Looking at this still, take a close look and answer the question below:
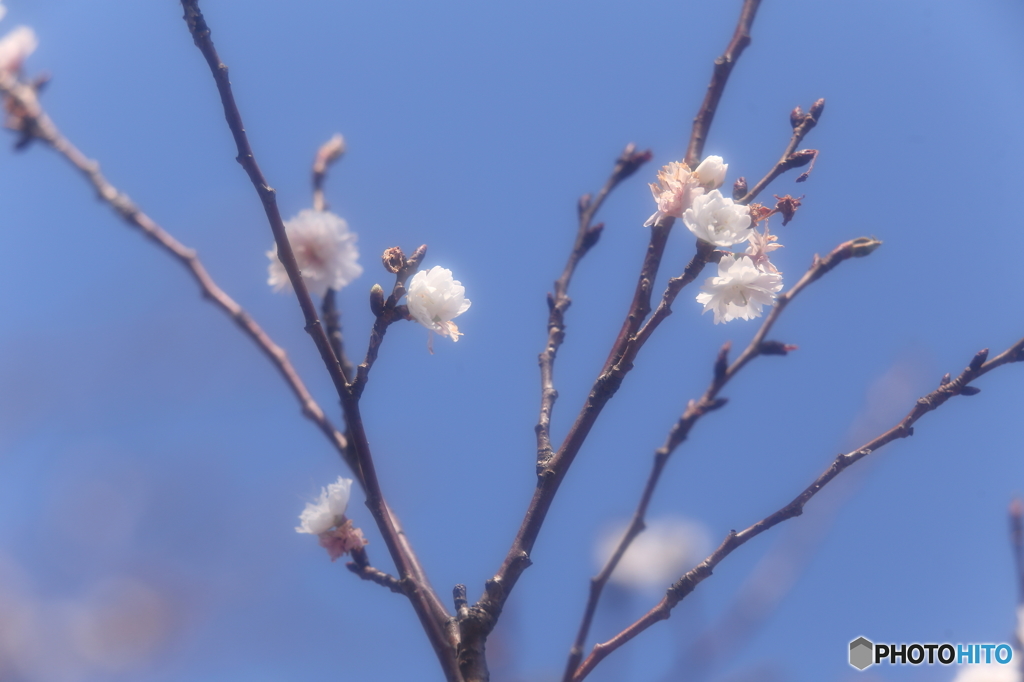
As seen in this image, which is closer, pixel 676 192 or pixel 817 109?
pixel 676 192

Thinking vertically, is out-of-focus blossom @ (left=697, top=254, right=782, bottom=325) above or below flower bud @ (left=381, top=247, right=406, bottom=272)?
above

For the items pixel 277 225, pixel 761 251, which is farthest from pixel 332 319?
pixel 761 251

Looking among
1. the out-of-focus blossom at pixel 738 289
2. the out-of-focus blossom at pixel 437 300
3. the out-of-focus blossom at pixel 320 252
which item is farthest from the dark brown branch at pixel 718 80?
the out-of-focus blossom at pixel 320 252

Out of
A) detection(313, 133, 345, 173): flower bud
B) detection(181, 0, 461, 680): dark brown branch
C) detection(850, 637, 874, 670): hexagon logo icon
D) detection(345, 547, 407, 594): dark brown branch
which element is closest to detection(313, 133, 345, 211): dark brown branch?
detection(313, 133, 345, 173): flower bud

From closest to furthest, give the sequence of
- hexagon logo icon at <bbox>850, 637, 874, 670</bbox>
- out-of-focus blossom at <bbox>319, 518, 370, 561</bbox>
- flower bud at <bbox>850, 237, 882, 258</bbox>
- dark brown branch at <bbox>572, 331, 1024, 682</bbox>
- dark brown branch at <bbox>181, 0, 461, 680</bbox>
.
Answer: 1. dark brown branch at <bbox>181, 0, 461, 680</bbox>
2. dark brown branch at <bbox>572, 331, 1024, 682</bbox>
3. flower bud at <bbox>850, 237, 882, 258</bbox>
4. out-of-focus blossom at <bbox>319, 518, 370, 561</bbox>
5. hexagon logo icon at <bbox>850, 637, 874, 670</bbox>

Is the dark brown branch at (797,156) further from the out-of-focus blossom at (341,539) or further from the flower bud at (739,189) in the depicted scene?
the out-of-focus blossom at (341,539)

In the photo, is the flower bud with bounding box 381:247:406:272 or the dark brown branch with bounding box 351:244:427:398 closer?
the dark brown branch with bounding box 351:244:427:398

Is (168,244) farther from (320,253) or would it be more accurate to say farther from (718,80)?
(718,80)

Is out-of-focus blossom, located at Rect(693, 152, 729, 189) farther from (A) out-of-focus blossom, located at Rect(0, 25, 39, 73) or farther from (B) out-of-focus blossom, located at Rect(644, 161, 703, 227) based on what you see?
(A) out-of-focus blossom, located at Rect(0, 25, 39, 73)
